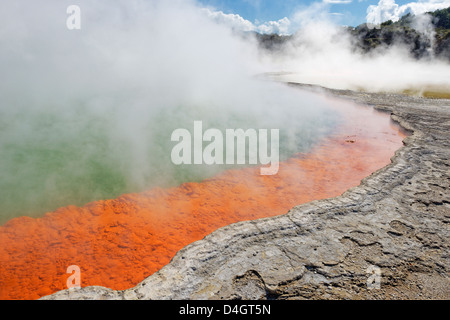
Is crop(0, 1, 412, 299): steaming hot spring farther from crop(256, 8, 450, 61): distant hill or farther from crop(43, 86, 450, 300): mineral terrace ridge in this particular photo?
crop(256, 8, 450, 61): distant hill

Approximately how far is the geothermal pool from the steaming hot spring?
0.05ft

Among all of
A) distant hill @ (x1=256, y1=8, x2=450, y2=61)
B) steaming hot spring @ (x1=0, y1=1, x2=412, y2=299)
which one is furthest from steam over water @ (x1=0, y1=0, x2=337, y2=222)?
distant hill @ (x1=256, y1=8, x2=450, y2=61)

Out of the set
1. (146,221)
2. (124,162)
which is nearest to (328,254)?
(146,221)

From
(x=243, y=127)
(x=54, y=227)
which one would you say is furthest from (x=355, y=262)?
(x=243, y=127)

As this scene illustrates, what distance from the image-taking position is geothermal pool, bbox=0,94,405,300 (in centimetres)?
257

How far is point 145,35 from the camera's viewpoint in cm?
1072

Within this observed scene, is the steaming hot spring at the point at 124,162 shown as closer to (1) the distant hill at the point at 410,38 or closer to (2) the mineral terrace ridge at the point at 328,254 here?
(2) the mineral terrace ridge at the point at 328,254

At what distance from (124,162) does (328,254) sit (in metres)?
3.64

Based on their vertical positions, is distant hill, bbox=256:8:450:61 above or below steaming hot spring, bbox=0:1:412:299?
above

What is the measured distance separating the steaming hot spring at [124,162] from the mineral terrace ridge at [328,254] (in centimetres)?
73

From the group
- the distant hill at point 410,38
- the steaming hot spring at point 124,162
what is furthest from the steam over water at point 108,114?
the distant hill at point 410,38

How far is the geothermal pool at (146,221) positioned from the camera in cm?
257

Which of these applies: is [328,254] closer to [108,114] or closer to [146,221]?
[146,221]

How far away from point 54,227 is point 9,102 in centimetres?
442
